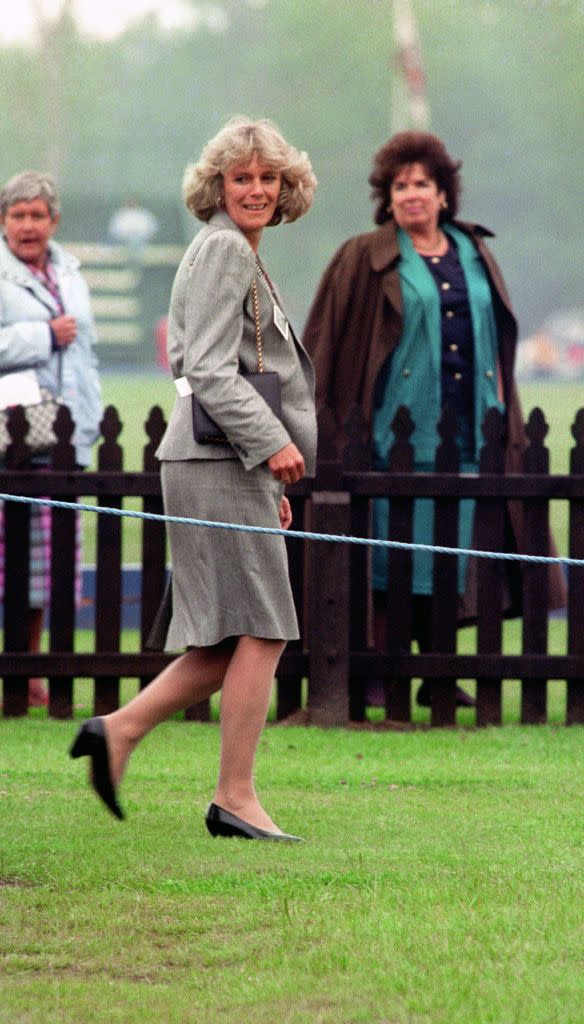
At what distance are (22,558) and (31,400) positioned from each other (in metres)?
0.61

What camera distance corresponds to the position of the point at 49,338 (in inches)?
262

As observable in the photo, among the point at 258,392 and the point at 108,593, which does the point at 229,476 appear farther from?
A: the point at 108,593

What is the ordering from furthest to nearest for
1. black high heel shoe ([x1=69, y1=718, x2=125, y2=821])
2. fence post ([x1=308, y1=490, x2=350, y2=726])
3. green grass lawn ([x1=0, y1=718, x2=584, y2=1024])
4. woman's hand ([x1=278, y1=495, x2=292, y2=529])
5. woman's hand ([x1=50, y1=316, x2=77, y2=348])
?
1. woman's hand ([x1=50, y1=316, x2=77, y2=348])
2. fence post ([x1=308, y1=490, x2=350, y2=726])
3. woman's hand ([x1=278, y1=495, x2=292, y2=529])
4. black high heel shoe ([x1=69, y1=718, x2=125, y2=821])
5. green grass lawn ([x1=0, y1=718, x2=584, y2=1024])

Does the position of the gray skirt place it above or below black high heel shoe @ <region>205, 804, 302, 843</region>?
above

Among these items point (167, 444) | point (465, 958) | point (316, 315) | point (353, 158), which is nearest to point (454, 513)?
point (316, 315)

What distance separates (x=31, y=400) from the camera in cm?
640

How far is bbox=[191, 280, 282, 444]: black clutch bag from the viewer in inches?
161

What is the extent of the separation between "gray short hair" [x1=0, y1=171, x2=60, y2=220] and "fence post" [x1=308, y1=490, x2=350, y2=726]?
166 centimetres

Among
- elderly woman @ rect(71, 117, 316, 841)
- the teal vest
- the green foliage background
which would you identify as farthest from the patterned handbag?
the green foliage background

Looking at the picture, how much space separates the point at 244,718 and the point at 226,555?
411mm

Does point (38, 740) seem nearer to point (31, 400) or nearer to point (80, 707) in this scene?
point (80, 707)

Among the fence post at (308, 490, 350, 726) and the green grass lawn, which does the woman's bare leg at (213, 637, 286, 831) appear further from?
the fence post at (308, 490, 350, 726)

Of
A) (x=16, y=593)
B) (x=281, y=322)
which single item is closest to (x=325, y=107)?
(x=16, y=593)

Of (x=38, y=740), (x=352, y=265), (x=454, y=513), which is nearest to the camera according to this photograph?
(x=38, y=740)
